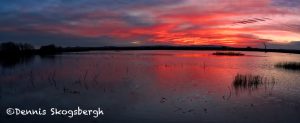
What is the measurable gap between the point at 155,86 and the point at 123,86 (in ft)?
7.40

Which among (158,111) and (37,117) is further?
(158,111)

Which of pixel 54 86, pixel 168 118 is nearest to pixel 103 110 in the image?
pixel 168 118

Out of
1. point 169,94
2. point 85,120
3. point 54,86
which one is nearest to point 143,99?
point 169,94

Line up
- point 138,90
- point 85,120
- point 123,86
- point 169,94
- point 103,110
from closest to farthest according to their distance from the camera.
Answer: point 85,120 → point 103,110 → point 169,94 → point 138,90 → point 123,86

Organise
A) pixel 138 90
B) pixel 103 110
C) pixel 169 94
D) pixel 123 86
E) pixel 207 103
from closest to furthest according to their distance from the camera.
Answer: pixel 103 110, pixel 207 103, pixel 169 94, pixel 138 90, pixel 123 86

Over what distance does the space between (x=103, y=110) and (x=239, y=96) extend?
8.73 meters

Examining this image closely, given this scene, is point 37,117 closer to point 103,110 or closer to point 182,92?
point 103,110

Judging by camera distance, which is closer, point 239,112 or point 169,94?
point 239,112

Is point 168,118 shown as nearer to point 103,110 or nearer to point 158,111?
point 158,111

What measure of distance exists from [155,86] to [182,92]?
129 inches

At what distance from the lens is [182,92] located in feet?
64.6

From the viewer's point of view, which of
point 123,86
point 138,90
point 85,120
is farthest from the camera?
point 123,86

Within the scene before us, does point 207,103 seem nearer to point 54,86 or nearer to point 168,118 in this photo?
Result: point 168,118

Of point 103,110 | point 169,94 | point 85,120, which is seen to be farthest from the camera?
point 169,94
